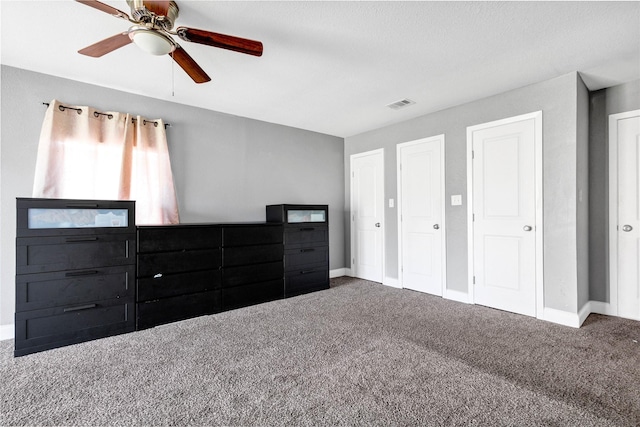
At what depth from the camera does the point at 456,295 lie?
3.78 meters

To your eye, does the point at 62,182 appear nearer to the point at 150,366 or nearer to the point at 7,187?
the point at 7,187

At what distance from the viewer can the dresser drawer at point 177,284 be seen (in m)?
2.92

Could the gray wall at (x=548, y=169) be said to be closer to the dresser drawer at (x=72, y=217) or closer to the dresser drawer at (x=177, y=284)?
the dresser drawer at (x=177, y=284)

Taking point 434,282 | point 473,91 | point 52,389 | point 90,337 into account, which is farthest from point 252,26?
point 434,282

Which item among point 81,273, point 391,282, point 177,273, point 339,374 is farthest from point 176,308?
point 391,282

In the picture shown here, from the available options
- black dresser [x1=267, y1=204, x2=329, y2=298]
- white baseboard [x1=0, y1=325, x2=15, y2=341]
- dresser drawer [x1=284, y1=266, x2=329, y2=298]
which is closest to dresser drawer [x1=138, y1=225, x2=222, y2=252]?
black dresser [x1=267, y1=204, x2=329, y2=298]

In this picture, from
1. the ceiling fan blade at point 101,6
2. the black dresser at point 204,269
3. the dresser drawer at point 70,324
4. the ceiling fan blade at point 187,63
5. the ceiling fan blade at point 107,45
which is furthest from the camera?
the black dresser at point 204,269

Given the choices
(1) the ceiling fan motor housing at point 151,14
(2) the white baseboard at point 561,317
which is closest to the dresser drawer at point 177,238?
(1) the ceiling fan motor housing at point 151,14

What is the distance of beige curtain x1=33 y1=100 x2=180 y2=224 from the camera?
284 cm

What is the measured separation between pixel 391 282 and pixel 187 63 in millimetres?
3766

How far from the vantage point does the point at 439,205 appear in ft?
13.0

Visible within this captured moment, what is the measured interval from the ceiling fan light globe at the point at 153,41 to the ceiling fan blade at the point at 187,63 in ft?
0.17

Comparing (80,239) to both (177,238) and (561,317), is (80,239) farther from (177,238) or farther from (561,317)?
(561,317)

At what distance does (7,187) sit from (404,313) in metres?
3.99
